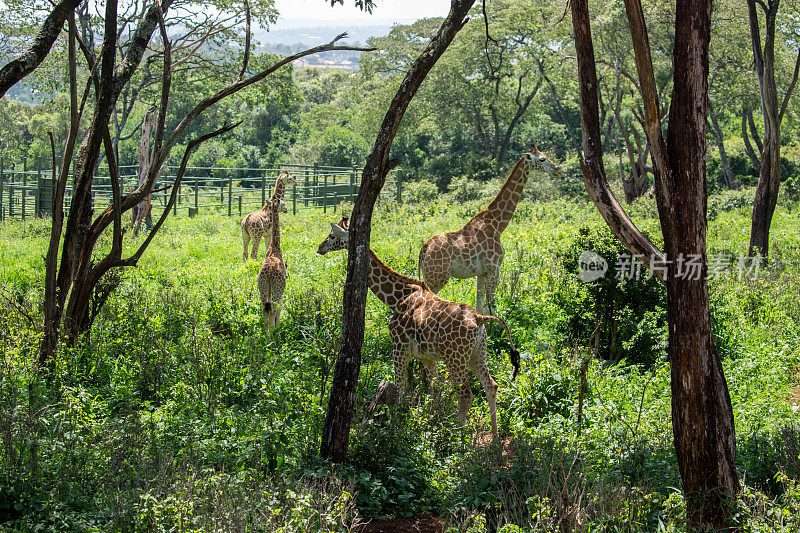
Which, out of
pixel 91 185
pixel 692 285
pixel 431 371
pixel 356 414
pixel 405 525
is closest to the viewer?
pixel 692 285

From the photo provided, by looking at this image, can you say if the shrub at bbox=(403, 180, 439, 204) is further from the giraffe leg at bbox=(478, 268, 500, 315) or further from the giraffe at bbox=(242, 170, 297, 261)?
the giraffe leg at bbox=(478, 268, 500, 315)

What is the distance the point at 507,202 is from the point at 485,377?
339 cm

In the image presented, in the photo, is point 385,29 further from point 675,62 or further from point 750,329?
point 675,62

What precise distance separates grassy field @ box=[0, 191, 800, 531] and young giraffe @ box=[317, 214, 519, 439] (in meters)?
0.28

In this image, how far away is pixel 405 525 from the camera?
4.78 meters

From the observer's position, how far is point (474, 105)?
31.5 m

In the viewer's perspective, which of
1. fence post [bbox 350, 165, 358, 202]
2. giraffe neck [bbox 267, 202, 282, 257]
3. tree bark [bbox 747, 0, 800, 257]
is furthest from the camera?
fence post [bbox 350, 165, 358, 202]

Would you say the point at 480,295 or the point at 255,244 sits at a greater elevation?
the point at 255,244

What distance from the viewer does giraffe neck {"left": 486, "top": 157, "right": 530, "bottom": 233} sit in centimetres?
900

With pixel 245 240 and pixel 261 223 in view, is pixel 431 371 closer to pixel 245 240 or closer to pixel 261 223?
pixel 261 223

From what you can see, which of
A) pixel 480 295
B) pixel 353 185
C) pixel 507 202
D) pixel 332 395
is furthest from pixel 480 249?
pixel 353 185

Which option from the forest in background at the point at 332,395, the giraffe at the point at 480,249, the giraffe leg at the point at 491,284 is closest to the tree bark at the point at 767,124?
the forest in background at the point at 332,395

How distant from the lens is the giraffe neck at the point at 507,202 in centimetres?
900

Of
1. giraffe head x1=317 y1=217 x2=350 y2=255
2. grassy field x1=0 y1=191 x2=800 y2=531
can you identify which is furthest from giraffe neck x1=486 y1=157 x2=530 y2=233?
giraffe head x1=317 y1=217 x2=350 y2=255
